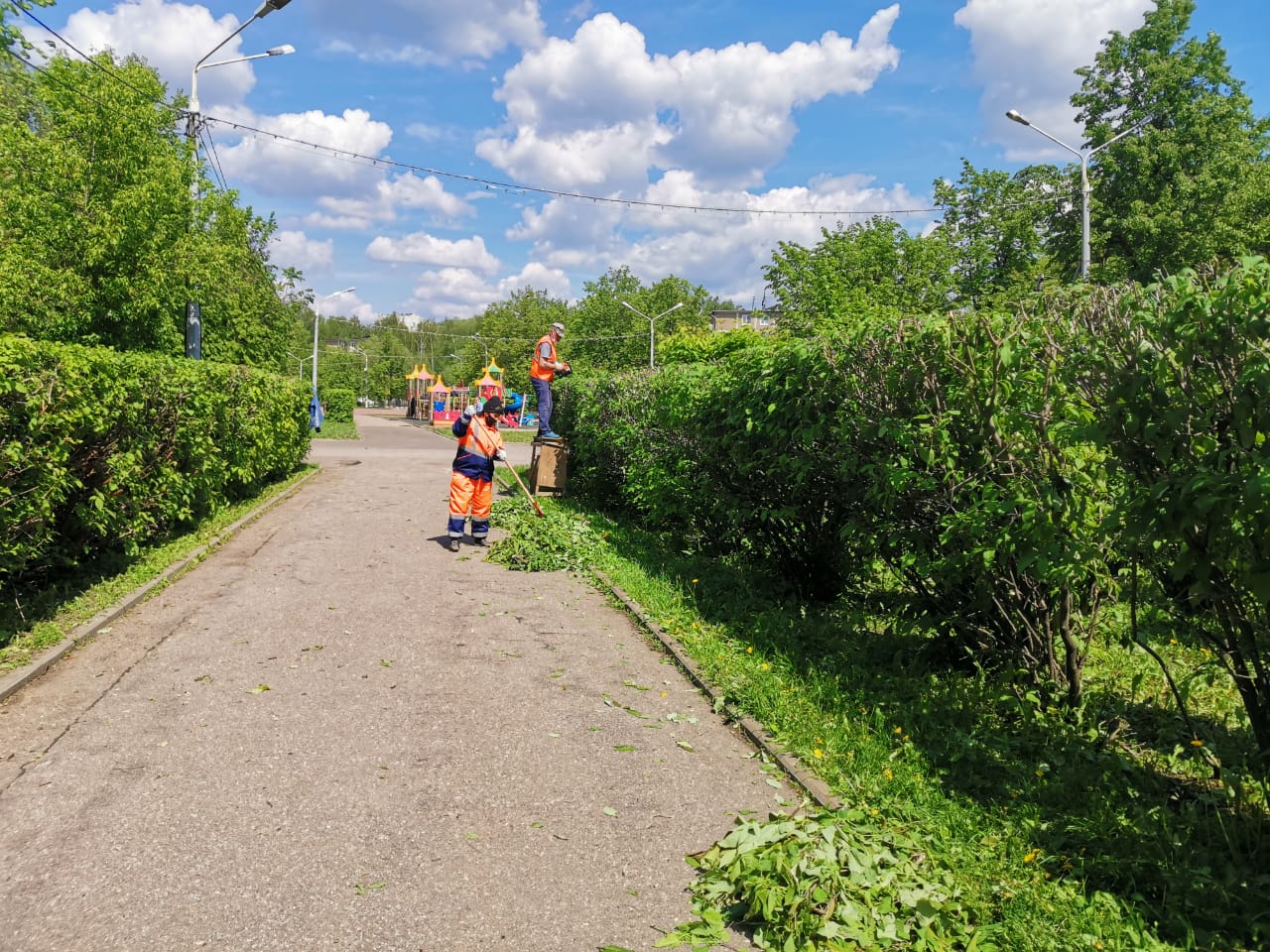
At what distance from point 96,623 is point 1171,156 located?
37654mm

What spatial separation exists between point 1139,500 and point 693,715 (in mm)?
2647

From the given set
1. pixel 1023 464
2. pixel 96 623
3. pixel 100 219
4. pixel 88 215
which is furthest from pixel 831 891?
pixel 88 215

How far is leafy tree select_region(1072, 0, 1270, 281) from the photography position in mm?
31312

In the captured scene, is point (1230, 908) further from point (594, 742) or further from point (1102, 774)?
point (594, 742)

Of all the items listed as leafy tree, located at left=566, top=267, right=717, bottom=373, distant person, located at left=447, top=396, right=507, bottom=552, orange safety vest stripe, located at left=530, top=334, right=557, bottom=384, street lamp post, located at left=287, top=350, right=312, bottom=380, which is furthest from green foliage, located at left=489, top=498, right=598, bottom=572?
leafy tree, located at left=566, top=267, right=717, bottom=373

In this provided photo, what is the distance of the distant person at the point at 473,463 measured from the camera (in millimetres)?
9547

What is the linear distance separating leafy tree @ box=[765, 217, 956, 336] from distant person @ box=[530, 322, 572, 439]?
23.4m

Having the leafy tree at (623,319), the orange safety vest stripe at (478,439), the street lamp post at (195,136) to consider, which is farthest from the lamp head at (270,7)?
the leafy tree at (623,319)

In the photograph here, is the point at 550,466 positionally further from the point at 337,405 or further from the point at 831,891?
the point at 337,405

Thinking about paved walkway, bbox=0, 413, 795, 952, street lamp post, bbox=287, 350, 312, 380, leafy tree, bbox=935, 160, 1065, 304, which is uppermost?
leafy tree, bbox=935, 160, 1065, 304

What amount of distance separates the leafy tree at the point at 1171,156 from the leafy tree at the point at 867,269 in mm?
5791

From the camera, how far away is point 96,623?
6074mm

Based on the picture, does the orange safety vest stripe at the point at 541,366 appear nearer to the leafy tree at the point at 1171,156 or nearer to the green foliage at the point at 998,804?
the green foliage at the point at 998,804

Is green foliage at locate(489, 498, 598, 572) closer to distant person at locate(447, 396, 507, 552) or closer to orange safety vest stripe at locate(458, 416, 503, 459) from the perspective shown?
distant person at locate(447, 396, 507, 552)
